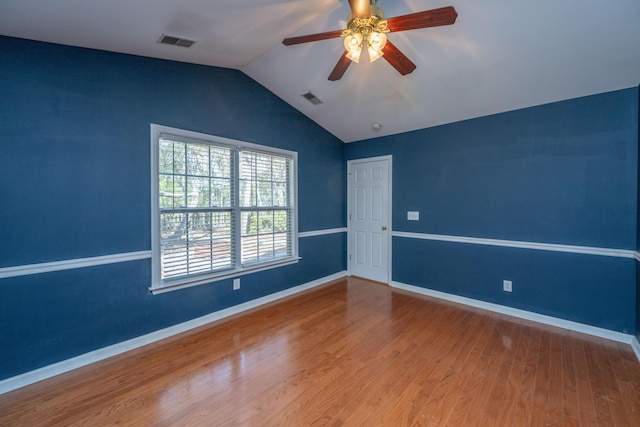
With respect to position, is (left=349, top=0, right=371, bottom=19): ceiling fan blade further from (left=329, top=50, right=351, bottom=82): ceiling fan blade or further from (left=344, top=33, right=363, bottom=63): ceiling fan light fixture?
(left=329, top=50, right=351, bottom=82): ceiling fan blade

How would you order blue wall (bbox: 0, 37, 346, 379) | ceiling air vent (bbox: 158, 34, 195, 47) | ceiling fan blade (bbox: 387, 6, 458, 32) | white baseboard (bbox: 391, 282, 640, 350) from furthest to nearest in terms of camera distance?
white baseboard (bbox: 391, 282, 640, 350), ceiling air vent (bbox: 158, 34, 195, 47), blue wall (bbox: 0, 37, 346, 379), ceiling fan blade (bbox: 387, 6, 458, 32)

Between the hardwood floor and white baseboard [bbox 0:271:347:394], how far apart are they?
84 millimetres

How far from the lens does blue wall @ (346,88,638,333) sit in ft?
8.75

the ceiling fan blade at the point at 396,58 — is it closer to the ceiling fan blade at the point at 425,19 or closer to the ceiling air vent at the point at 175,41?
the ceiling fan blade at the point at 425,19

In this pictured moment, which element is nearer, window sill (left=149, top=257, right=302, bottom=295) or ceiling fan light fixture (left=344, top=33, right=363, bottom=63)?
ceiling fan light fixture (left=344, top=33, right=363, bottom=63)

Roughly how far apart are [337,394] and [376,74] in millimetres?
3074

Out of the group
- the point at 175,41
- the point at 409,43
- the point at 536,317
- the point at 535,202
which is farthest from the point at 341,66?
the point at 536,317

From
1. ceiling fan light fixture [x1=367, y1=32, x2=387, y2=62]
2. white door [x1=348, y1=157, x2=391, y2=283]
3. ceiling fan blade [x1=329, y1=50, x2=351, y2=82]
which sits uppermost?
ceiling fan blade [x1=329, y1=50, x2=351, y2=82]

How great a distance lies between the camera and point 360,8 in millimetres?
1690

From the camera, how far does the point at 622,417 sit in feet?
5.66

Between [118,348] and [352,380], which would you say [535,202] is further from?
[118,348]

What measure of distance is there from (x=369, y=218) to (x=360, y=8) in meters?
3.27

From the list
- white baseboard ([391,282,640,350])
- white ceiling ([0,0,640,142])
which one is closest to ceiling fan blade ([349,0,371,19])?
white ceiling ([0,0,640,142])

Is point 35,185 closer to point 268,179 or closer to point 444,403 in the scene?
point 268,179
